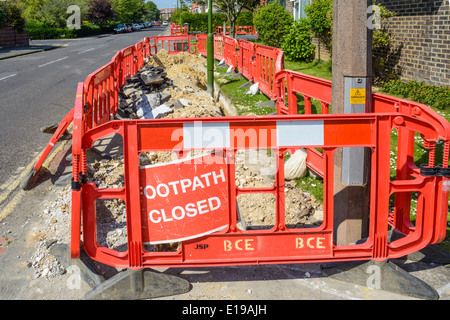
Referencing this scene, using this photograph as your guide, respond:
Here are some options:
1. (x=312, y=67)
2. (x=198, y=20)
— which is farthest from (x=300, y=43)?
(x=198, y=20)

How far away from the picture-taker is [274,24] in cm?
2428

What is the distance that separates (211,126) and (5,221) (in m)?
3.21

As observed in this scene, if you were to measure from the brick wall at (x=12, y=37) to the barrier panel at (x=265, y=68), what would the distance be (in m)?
33.2

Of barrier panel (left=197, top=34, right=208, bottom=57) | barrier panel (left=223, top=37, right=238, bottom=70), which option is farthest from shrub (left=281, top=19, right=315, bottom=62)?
barrier panel (left=197, top=34, right=208, bottom=57)

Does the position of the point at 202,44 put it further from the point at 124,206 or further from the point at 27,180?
the point at 124,206

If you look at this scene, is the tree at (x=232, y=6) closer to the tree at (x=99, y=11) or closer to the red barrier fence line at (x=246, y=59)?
the red barrier fence line at (x=246, y=59)

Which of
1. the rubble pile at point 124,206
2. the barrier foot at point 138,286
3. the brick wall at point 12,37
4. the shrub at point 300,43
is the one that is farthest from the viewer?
the brick wall at point 12,37

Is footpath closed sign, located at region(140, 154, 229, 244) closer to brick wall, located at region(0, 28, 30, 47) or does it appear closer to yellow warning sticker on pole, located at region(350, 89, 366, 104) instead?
yellow warning sticker on pole, located at region(350, 89, 366, 104)

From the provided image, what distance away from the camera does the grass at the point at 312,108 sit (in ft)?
20.1

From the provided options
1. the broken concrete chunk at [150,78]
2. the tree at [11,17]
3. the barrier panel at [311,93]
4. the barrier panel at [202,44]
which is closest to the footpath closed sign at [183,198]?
the barrier panel at [311,93]

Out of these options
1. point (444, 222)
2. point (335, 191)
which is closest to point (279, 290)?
point (335, 191)

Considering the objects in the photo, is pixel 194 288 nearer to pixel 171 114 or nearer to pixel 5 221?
pixel 5 221

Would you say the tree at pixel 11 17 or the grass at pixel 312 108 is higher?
the tree at pixel 11 17

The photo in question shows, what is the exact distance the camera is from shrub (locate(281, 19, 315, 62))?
1948 centimetres
